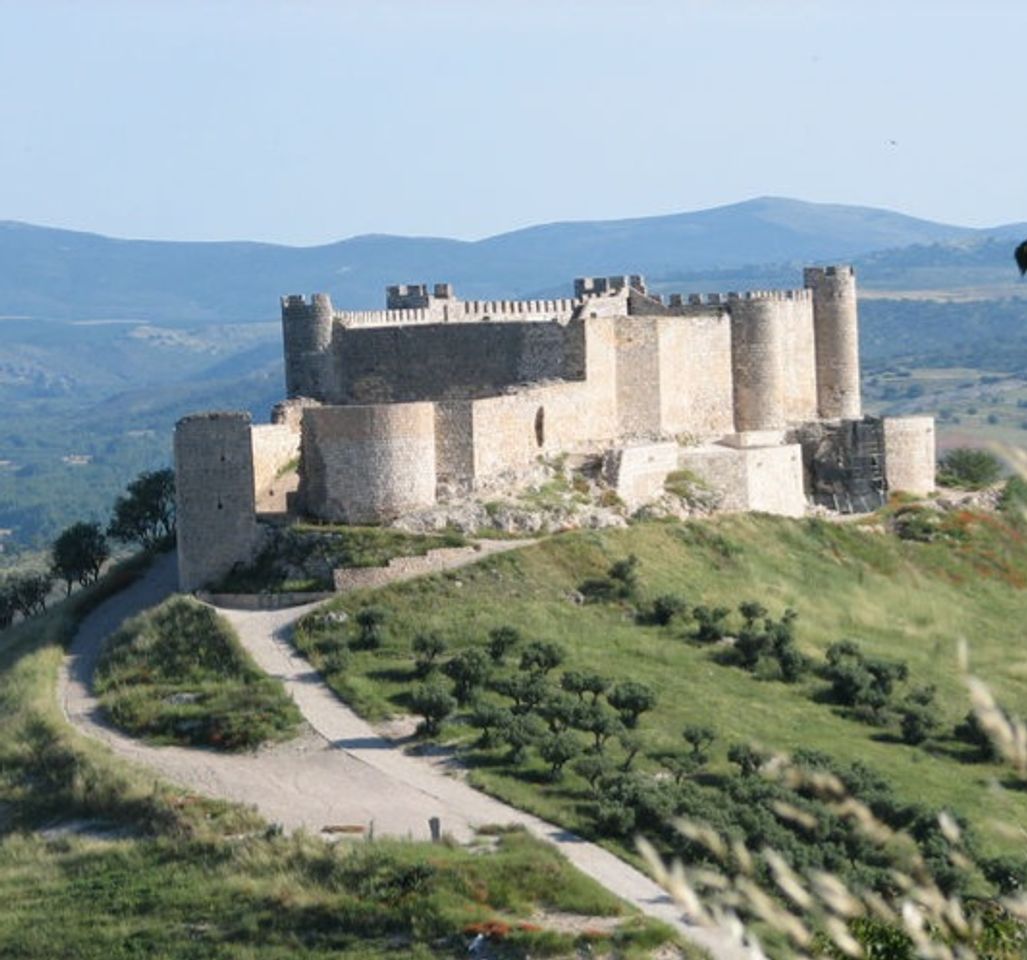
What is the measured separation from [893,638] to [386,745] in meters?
10.8

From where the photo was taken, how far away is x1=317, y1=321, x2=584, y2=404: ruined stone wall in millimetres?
44031

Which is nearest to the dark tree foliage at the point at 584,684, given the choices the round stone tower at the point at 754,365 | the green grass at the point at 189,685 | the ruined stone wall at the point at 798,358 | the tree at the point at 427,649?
the tree at the point at 427,649

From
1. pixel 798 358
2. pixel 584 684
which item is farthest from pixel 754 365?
pixel 584 684

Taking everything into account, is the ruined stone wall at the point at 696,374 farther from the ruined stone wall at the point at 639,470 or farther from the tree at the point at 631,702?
the tree at the point at 631,702

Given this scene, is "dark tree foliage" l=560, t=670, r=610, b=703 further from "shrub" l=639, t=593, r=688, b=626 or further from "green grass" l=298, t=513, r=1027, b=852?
"shrub" l=639, t=593, r=688, b=626

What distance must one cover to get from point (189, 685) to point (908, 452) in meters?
16.9

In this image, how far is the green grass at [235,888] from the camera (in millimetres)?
25391

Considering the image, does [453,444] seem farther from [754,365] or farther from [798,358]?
[798,358]

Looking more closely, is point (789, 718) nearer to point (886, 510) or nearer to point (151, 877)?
point (151, 877)

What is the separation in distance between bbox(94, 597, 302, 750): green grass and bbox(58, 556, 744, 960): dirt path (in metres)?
0.28

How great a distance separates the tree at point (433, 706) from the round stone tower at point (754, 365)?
15.8 m

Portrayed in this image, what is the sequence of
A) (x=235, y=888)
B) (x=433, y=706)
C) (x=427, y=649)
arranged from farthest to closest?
(x=427, y=649) → (x=433, y=706) → (x=235, y=888)

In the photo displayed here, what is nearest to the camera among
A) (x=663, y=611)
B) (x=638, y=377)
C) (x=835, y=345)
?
(x=663, y=611)

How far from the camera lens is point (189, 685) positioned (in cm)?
3559
